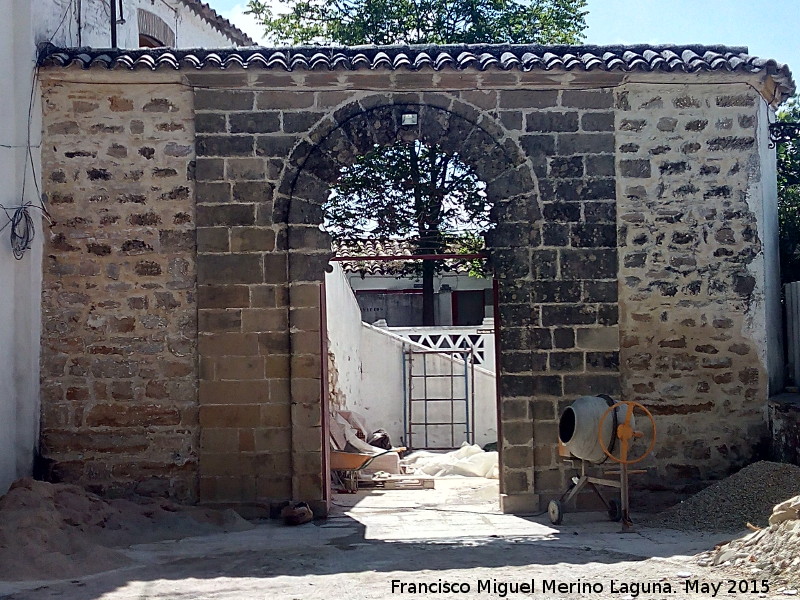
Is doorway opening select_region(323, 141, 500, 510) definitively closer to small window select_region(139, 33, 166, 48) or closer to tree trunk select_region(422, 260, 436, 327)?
tree trunk select_region(422, 260, 436, 327)

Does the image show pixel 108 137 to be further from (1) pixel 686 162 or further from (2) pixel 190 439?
(1) pixel 686 162

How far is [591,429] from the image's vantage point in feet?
26.0

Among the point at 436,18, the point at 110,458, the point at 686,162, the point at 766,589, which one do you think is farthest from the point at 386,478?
the point at 436,18

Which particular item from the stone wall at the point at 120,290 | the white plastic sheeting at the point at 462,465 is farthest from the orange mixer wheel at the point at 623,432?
the white plastic sheeting at the point at 462,465

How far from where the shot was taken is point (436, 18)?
20.1 meters

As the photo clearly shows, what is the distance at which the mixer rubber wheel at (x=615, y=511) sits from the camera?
8336 mm

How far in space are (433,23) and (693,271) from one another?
41.2 feet

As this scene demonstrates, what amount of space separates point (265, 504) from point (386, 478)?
285 centimetres

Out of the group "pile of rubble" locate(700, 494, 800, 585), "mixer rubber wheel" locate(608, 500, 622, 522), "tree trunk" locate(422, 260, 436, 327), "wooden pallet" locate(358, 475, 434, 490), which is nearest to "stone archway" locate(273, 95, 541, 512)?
"mixer rubber wheel" locate(608, 500, 622, 522)

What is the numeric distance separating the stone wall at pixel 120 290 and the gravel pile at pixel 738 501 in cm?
410

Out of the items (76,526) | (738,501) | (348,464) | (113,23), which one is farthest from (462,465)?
(113,23)

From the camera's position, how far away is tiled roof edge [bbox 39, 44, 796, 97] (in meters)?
8.55

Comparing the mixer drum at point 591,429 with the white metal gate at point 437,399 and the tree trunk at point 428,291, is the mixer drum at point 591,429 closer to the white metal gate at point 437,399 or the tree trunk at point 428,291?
the white metal gate at point 437,399

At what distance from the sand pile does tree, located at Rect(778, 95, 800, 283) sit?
6629mm
